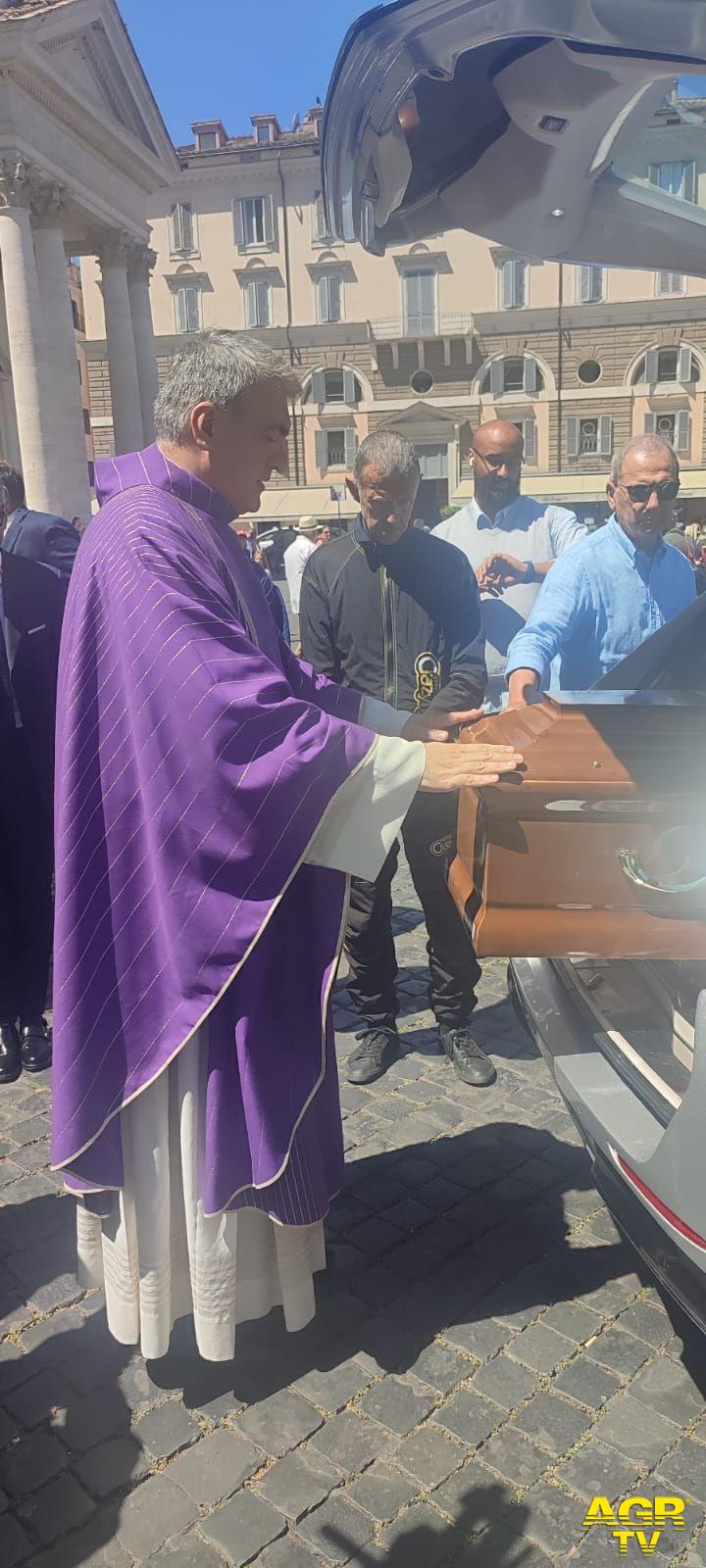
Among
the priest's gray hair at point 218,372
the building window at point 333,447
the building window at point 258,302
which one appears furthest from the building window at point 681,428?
the priest's gray hair at point 218,372

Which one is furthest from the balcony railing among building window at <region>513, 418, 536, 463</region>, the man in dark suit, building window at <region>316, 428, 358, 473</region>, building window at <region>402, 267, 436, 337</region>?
the man in dark suit

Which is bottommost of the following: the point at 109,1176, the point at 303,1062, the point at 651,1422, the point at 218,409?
the point at 651,1422

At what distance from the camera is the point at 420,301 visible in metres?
43.8

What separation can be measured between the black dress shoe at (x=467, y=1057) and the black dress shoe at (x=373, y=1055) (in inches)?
7.6

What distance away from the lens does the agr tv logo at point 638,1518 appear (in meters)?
1.92

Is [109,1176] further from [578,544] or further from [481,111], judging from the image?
[578,544]

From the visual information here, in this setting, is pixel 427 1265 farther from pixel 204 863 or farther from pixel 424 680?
pixel 424 680

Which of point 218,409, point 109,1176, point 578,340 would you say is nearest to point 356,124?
point 218,409

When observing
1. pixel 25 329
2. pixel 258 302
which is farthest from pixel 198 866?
pixel 258 302

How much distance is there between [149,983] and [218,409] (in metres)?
1.16

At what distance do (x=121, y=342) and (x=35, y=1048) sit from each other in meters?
28.0

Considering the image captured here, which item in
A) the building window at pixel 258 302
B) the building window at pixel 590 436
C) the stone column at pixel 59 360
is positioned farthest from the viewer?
the building window at pixel 258 302

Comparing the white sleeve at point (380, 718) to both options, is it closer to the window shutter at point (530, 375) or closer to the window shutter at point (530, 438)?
the window shutter at point (530, 438)

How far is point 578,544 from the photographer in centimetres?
378
